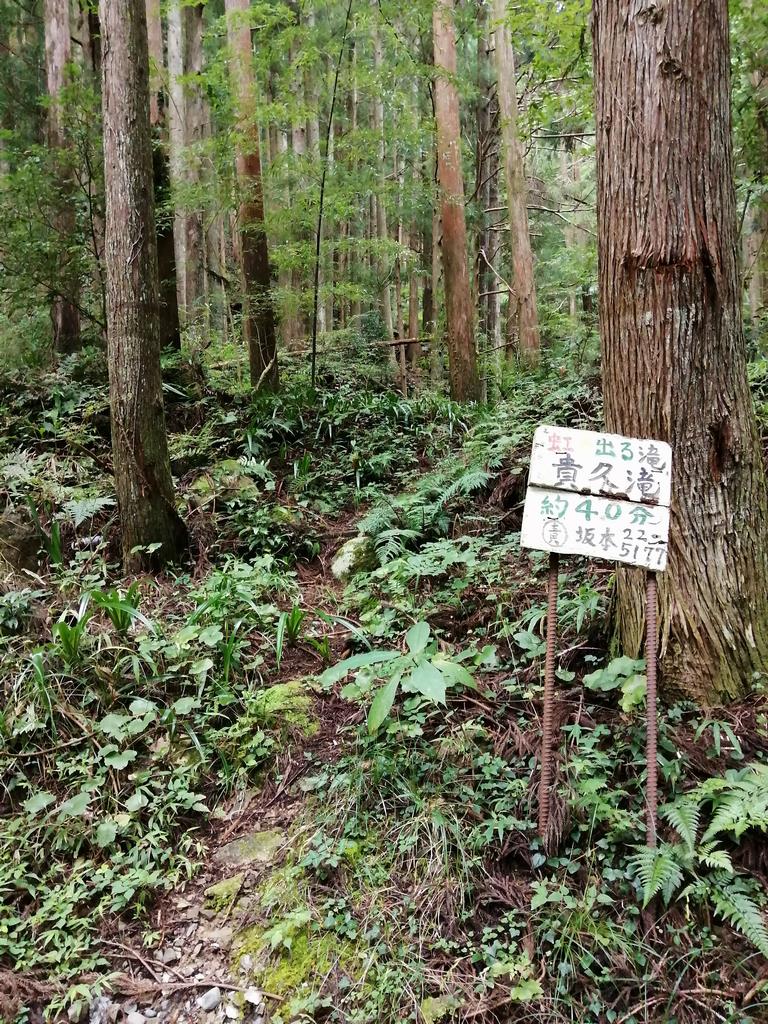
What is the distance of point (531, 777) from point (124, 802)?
1999mm

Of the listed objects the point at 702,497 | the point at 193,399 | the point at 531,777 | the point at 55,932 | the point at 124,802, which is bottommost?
the point at 55,932

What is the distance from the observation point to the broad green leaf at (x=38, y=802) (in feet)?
10.1

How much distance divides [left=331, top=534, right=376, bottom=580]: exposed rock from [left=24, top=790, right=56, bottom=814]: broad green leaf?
2548 millimetres

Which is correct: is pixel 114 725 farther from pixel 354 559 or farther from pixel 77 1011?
pixel 354 559

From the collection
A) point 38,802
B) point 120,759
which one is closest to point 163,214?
point 120,759

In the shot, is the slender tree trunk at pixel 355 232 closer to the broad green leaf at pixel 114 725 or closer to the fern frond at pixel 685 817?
the broad green leaf at pixel 114 725

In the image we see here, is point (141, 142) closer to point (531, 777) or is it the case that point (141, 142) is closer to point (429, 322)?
point (531, 777)

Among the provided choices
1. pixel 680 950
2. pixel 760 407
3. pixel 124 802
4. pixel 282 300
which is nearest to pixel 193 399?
pixel 282 300

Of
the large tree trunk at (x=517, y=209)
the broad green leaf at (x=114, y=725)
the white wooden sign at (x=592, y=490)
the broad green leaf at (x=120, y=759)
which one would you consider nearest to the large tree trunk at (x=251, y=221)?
the large tree trunk at (x=517, y=209)

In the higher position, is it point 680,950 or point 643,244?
point 643,244

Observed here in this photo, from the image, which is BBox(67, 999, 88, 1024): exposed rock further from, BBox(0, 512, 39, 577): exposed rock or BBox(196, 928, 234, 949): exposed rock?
BBox(0, 512, 39, 577): exposed rock

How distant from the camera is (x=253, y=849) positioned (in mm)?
3014

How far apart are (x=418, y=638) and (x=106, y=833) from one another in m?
1.76

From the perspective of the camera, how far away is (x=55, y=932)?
266 centimetres
